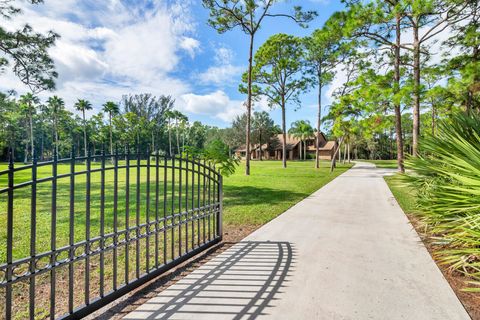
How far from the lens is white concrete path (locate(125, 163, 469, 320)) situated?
2.70m

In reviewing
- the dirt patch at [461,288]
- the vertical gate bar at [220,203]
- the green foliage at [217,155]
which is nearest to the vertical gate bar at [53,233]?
the vertical gate bar at [220,203]

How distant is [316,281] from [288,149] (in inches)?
2097

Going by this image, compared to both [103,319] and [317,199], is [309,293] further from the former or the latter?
[317,199]

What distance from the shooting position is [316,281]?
3.34m

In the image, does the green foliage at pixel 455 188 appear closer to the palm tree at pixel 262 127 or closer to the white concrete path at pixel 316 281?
the white concrete path at pixel 316 281

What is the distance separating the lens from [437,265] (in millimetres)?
3822

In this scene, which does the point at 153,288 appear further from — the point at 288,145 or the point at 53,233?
the point at 288,145

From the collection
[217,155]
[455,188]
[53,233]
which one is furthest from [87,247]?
[455,188]

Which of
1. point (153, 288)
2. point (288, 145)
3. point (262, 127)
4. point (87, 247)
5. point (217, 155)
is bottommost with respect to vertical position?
point (153, 288)

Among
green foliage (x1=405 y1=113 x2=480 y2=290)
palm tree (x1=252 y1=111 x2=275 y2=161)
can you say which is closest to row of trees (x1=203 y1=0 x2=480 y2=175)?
green foliage (x1=405 y1=113 x2=480 y2=290)

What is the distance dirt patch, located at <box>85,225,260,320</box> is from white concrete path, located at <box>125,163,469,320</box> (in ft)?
0.43

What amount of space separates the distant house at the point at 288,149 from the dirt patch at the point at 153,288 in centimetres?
5130

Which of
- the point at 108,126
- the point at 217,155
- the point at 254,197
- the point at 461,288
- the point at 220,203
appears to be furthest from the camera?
the point at 108,126

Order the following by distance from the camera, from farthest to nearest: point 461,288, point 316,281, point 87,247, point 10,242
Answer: point 316,281, point 461,288, point 87,247, point 10,242
